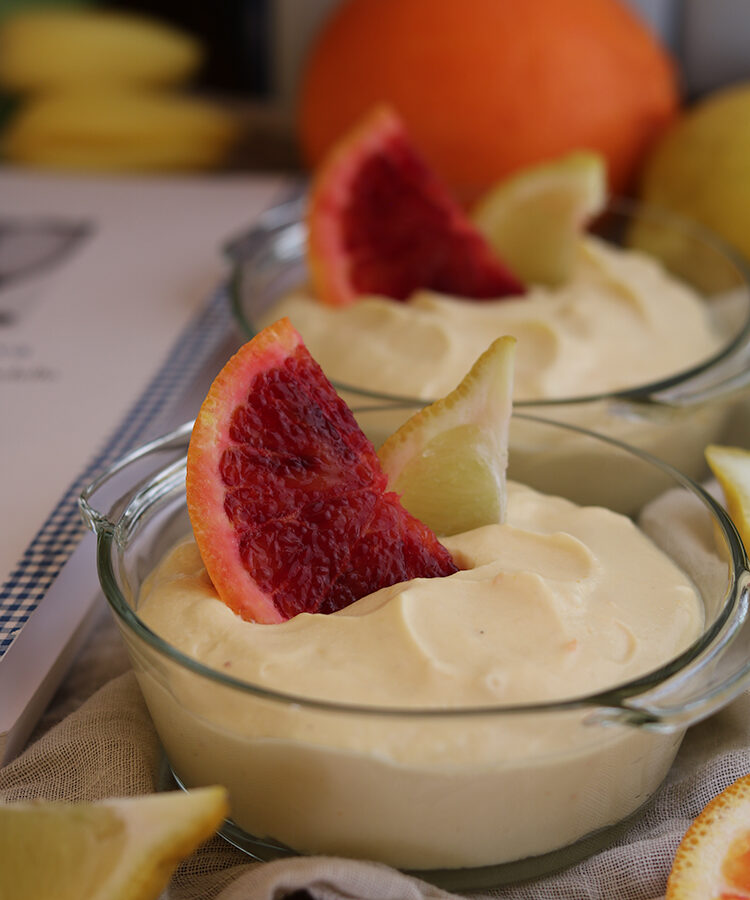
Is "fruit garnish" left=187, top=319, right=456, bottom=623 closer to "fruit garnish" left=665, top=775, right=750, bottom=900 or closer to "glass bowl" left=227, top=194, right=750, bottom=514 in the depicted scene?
"glass bowl" left=227, top=194, right=750, bottom=514

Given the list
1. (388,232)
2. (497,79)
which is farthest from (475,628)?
(497,79)

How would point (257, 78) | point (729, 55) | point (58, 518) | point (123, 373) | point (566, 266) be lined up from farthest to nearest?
point (257, 78)
point (729, 55)
point (566, 266)
point (123, 373)
point (58, 518)

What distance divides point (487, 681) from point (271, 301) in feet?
3.31

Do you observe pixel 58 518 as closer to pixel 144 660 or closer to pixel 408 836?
pixel 144 660

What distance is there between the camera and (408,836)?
0.87 meters

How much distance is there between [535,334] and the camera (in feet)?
4.78

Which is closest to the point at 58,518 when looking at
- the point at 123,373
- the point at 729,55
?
the point at 123,373

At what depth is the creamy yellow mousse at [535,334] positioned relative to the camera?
4.59 feet

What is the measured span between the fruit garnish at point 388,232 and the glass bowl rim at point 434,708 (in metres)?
0.53

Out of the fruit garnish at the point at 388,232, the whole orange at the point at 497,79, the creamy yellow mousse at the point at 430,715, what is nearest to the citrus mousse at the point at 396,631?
the creamy yellow mousse at the point at 430,715

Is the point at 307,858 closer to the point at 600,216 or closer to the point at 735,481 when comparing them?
the point at 735,481

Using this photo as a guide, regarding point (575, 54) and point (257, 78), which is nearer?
point (575, 54)

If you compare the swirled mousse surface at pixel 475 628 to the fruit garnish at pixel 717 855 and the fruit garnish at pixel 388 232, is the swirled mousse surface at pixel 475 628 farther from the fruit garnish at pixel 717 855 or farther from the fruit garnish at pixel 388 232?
the fruit garnish at pixel 388 232

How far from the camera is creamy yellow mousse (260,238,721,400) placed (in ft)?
4.59
